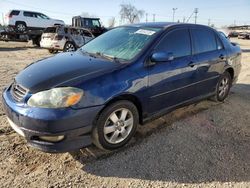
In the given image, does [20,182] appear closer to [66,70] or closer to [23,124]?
[23,124]

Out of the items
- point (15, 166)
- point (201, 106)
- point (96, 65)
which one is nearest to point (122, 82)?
point (96, 65)

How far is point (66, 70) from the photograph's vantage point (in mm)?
3414

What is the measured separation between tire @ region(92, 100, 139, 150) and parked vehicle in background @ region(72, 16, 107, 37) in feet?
55.4

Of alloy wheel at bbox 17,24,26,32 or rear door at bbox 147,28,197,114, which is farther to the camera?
alloy wheel at bbox 17,24,26,32

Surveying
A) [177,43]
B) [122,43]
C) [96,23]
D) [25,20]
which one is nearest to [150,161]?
[122,43]

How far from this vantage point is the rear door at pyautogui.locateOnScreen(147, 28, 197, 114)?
12.5 feet

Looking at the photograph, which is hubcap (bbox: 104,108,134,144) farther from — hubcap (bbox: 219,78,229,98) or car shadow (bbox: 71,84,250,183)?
hubcap (bbox: 219,78,229,98)

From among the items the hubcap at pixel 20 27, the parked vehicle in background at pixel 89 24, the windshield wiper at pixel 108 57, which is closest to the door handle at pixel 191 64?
the windshield wiper at pixel 108 57

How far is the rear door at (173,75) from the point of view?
3.82m

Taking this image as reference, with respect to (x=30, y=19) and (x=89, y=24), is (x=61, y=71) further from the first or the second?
(x=30, y=19)

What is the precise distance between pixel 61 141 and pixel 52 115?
0.33 metres

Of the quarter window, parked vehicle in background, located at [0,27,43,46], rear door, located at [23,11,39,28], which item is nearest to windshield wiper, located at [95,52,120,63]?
the quarter window

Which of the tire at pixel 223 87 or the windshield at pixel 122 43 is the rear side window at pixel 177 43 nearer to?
the windshield at pixel 122 43

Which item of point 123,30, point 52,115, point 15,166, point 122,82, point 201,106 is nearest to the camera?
point 52,115
